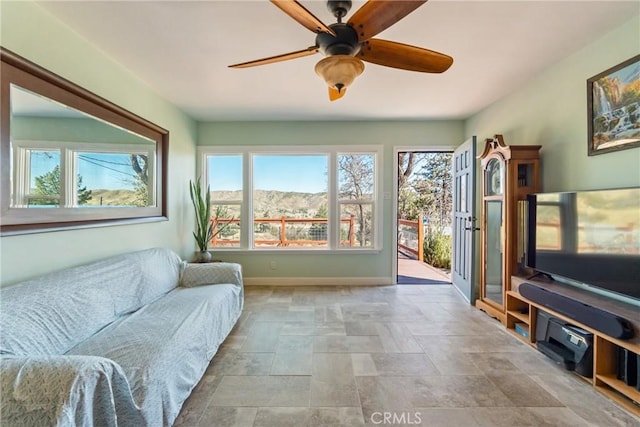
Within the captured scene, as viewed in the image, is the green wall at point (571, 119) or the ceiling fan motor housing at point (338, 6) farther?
the green wall at point (571, 119)

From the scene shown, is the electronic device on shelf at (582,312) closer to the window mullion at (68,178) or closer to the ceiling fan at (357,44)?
the ceiling fan at (357,44)

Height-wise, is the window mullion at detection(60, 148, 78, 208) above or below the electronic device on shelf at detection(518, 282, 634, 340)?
above

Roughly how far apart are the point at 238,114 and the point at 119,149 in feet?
5.56

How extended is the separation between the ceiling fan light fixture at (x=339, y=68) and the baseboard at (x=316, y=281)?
314cm

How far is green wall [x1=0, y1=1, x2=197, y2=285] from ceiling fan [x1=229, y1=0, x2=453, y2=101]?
138 centimetres

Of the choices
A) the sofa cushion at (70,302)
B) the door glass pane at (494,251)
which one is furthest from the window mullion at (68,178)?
the door glass pane at (494,251)

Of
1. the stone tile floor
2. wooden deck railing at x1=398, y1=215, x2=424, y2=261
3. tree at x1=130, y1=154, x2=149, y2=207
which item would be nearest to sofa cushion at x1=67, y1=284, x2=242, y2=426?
the stone tile floor

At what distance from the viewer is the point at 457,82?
2820mm

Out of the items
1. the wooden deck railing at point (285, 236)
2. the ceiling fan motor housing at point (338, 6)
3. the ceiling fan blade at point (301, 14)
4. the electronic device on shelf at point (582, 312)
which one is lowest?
the electronic device on shelf at point (582, 312)

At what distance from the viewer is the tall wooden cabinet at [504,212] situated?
2668 millimetres

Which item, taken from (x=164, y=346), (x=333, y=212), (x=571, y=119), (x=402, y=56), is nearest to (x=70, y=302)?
(x=164, y=346)

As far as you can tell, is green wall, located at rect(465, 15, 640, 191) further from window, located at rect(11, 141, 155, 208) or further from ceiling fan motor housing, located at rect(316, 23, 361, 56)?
window, located at rect(11, 141, 155, 208)

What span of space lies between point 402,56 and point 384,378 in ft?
6.97

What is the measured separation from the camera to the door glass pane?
114 inches
